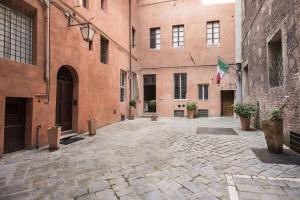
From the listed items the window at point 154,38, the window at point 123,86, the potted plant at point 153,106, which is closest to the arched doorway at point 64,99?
the window at point 123,86

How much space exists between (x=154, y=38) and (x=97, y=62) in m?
7.66

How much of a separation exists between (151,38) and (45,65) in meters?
10.8

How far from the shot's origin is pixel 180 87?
1515 centimetres

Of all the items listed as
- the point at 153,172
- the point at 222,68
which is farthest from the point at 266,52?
the point at 222,68

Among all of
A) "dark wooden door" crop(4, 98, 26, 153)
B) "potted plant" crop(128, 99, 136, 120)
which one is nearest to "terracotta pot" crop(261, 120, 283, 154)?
"dark wooden door" crop(4, 98, 26, 153)

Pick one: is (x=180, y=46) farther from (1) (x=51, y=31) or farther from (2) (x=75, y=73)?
(1) (x=51, y=31)

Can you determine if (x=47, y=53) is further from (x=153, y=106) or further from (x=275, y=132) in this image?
(x=153, y=106)

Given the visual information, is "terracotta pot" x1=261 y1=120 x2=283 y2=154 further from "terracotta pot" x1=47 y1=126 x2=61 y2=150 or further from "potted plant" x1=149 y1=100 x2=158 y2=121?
"potted plant" x1=149 y1=100 x2=158 y2=121

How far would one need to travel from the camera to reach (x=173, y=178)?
3451 mm

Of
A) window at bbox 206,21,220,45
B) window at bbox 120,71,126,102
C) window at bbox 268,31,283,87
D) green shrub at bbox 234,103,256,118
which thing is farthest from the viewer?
window at bbox 206,21,220,45

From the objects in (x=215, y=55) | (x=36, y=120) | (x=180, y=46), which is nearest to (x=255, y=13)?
(x=215, y=55)

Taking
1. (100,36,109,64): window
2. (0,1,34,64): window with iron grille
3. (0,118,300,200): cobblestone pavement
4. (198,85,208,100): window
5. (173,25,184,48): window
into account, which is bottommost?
(0,118,300,200): cobblestone pavement

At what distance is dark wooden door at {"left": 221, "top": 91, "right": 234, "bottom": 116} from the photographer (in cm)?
1440

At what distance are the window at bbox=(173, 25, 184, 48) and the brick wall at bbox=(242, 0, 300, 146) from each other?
603 centimetres
